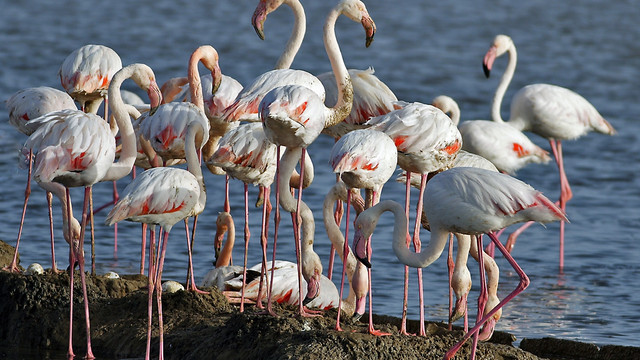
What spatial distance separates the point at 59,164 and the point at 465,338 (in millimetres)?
2716

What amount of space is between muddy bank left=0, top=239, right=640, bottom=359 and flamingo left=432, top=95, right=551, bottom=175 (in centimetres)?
330

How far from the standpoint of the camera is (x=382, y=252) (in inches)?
417

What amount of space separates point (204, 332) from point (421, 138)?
1.89 metres

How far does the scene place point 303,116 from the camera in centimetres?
714

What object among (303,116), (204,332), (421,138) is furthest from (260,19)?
(204,332)

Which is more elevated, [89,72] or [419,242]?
[89,72]

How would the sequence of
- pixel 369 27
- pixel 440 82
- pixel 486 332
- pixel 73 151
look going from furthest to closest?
pixel 440 82
pixel 369 27
pixel 486 332
pixel 73 151

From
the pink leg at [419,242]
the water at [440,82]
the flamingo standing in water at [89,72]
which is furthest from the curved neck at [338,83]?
the flamingo standing in water at [89,72]

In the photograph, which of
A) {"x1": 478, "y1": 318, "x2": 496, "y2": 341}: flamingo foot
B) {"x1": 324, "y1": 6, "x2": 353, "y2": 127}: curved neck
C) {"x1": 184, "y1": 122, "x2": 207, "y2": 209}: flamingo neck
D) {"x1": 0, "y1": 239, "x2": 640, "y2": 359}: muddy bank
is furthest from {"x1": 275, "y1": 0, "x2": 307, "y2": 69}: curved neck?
{"x1": 478, "y1": 318, "x2": 496, "y2": 341}: flamingo foot

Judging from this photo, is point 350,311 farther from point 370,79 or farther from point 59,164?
point 59,164

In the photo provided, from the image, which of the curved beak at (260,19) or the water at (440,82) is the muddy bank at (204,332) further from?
the curved beak at (260,19)

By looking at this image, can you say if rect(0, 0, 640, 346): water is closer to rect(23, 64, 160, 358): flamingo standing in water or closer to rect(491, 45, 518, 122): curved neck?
rect(491, 45, 518, 122): curved neck

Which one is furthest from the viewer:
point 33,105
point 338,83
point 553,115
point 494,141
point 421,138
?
point 553,115

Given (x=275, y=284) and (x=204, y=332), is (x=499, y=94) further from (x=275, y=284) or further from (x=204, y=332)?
(x=204, y=332)
